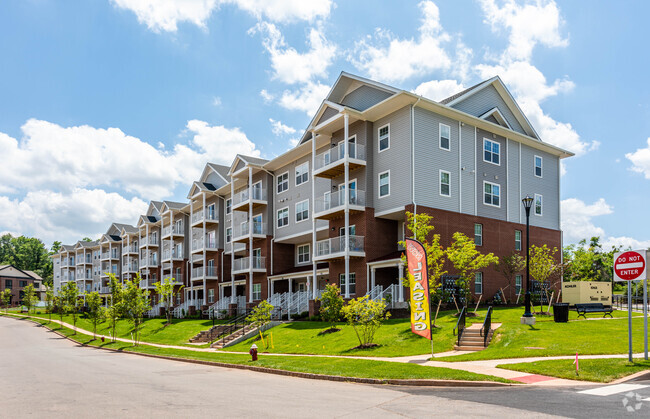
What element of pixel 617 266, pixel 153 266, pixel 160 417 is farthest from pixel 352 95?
pixel 153 266

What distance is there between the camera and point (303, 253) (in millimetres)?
45500

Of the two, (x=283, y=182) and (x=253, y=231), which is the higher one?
(x=283, y=182)

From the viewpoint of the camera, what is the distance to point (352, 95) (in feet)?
123

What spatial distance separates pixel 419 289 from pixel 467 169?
18.1 meters

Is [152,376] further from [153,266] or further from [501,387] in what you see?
[153,266]

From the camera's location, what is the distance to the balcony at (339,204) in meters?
33.9

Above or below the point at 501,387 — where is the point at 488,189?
above

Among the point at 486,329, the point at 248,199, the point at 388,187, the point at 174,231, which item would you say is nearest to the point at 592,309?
A: the point at 486,329

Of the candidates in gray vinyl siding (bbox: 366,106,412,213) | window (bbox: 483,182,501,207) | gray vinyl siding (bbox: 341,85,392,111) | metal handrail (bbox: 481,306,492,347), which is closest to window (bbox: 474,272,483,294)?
window (bbox: 483,182,501,207)

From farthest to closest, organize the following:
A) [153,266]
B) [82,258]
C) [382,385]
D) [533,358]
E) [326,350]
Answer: [82,258]
[153,266]
[326,350]
[533,358]
[382,385]

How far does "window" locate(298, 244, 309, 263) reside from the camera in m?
45.0

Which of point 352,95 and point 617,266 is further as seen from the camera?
point 352,95

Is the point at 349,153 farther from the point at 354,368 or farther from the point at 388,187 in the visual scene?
the point at 354,368

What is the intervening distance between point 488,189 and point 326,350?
18.7 metres
